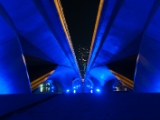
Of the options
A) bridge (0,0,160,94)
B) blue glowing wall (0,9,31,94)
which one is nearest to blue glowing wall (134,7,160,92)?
bridge (0,0,160,94)

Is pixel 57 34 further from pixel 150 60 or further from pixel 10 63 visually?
pixel 150 60

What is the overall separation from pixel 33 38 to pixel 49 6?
15.0ft

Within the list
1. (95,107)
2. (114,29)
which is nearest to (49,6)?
(114,29)

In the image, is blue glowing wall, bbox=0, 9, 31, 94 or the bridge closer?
the bridge

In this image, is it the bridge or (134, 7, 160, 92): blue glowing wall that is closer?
the bridge

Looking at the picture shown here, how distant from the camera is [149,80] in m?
21.1

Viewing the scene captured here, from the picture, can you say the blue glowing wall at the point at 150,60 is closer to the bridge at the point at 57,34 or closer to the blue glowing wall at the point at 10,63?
the bridge at the point at 57,34

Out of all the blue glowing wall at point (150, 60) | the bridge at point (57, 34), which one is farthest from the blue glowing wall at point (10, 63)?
the blue glowing wall at point (150, 60)

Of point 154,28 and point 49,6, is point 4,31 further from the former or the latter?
point 154,28

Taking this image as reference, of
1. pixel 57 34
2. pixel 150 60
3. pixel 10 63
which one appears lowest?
pixel 150 60

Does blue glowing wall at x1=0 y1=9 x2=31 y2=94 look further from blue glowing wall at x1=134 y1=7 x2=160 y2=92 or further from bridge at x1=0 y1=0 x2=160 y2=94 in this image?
blue glowing wall at x1=134 y1=7 x2=160 y2=92

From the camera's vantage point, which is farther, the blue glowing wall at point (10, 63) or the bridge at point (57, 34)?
the blue glowing wall at point (10, 63)

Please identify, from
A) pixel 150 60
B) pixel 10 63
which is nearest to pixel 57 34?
pixel 10 63

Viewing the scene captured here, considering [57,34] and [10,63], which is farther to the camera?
[57,34]
